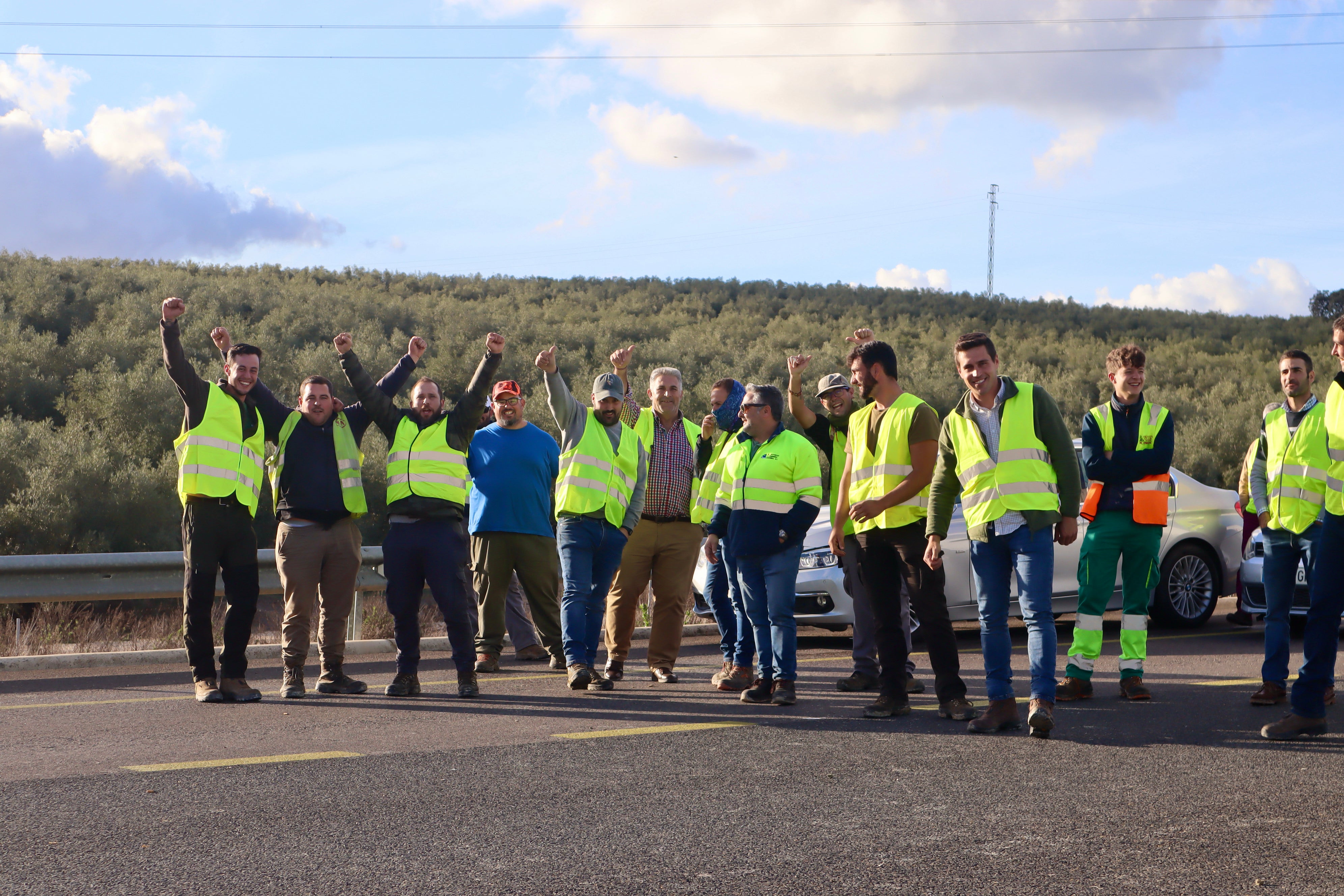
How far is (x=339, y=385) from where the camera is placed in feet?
84.3

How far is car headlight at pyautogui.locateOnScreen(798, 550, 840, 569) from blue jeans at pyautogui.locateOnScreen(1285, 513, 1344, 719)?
4.40 m

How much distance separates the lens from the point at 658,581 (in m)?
9.07

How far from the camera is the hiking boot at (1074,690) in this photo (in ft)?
26.0

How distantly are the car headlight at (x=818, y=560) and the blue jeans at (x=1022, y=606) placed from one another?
3817 mm

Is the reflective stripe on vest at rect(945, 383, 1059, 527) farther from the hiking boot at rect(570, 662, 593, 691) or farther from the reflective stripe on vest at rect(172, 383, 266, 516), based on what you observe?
the reflective stripe on vest at rect(172, 383, 266, 516)

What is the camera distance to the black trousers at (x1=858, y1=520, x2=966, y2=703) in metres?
7.04

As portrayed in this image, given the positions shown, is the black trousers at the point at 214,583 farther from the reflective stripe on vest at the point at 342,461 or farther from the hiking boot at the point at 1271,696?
the hiking boot at the point at 1271,696

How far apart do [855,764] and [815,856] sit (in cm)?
158

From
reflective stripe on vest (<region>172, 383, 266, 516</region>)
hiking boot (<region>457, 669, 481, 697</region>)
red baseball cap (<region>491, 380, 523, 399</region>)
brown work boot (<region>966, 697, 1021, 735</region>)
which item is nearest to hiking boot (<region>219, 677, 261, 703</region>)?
reflective stripe on vest (<region>172, 383, 266, 516</region>)

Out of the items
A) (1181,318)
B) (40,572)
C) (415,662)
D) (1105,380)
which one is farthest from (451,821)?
(1181,318)

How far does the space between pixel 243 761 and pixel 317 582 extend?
2.55m

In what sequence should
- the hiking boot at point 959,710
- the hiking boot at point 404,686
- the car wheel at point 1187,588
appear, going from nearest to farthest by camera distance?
the hiking boot at point 959,710, the hiking boot at point 404,686, the car wheel at point 1187,588

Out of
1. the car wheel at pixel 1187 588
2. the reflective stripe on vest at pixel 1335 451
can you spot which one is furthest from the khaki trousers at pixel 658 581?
the car wheel at pixel 1187 588

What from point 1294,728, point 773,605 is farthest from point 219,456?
point 1294,728
